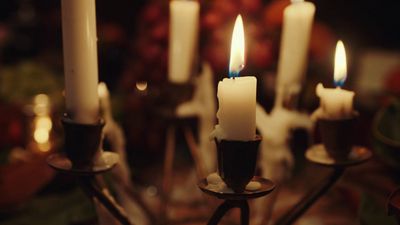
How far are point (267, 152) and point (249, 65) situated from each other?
0.22 m

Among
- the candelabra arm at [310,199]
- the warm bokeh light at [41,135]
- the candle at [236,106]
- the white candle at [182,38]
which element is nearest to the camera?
the candle at [236,106]

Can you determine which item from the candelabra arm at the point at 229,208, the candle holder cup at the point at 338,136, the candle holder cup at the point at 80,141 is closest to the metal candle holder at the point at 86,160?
the candle holder cup at the point at 80,141

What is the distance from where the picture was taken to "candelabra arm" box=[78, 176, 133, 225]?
53cm

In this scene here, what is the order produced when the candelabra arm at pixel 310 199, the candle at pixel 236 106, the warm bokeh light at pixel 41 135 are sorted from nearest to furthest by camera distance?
the candle at pixel 236 106, the candelabra arm at pixel 310 199, the warm bokeh light at pixel 41 135

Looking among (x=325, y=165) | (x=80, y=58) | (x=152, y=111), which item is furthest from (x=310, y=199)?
(x=152, y=111)

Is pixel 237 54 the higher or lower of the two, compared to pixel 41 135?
higher

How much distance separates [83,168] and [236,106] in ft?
0.57

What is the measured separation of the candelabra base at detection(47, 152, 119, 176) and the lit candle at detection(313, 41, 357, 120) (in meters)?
0.22

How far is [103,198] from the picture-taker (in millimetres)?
536

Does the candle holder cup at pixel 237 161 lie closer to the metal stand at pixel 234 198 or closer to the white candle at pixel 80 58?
the metal stand at pixel 234 198

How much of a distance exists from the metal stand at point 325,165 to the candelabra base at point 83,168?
18 centimetres

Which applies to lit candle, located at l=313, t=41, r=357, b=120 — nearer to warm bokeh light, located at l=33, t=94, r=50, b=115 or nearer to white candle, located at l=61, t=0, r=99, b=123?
white candle, located at l=61, t=0, r=99, b=123

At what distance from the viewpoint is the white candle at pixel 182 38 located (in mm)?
739

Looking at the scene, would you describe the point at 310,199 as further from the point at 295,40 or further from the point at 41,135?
the point at 41,135
